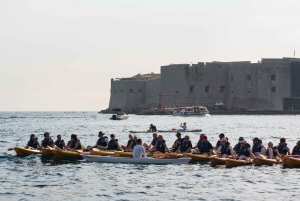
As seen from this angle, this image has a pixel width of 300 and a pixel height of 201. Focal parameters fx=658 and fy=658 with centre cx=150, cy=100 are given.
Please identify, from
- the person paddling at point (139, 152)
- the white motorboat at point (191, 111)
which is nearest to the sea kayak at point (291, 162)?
the person paddling at point (139, 152)

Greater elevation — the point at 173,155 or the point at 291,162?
the point at 173,155

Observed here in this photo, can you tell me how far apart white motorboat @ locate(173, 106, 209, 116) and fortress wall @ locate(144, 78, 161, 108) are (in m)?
12.8

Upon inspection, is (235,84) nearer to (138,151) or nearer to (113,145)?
(113,145)

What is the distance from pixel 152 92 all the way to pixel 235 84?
72.0ft

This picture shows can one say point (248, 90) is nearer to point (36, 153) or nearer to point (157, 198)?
point (36, 153)

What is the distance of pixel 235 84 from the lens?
12512 centimetres

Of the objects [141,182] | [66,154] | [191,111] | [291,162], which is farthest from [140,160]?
[191,111]

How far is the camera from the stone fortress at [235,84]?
12100 cm

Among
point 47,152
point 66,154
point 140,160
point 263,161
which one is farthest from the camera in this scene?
point 47,152

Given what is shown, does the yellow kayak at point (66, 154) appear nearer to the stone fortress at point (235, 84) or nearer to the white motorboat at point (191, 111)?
the white motorboat at point (191, 111)

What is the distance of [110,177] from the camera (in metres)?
25.2

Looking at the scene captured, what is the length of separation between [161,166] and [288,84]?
96.5 meters

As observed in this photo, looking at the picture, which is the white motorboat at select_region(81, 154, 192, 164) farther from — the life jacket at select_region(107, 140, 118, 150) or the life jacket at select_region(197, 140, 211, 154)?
the life jacket at select_region(107, 140, 118, 150)

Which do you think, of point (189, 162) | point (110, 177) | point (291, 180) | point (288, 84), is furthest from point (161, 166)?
point (288, 84)
